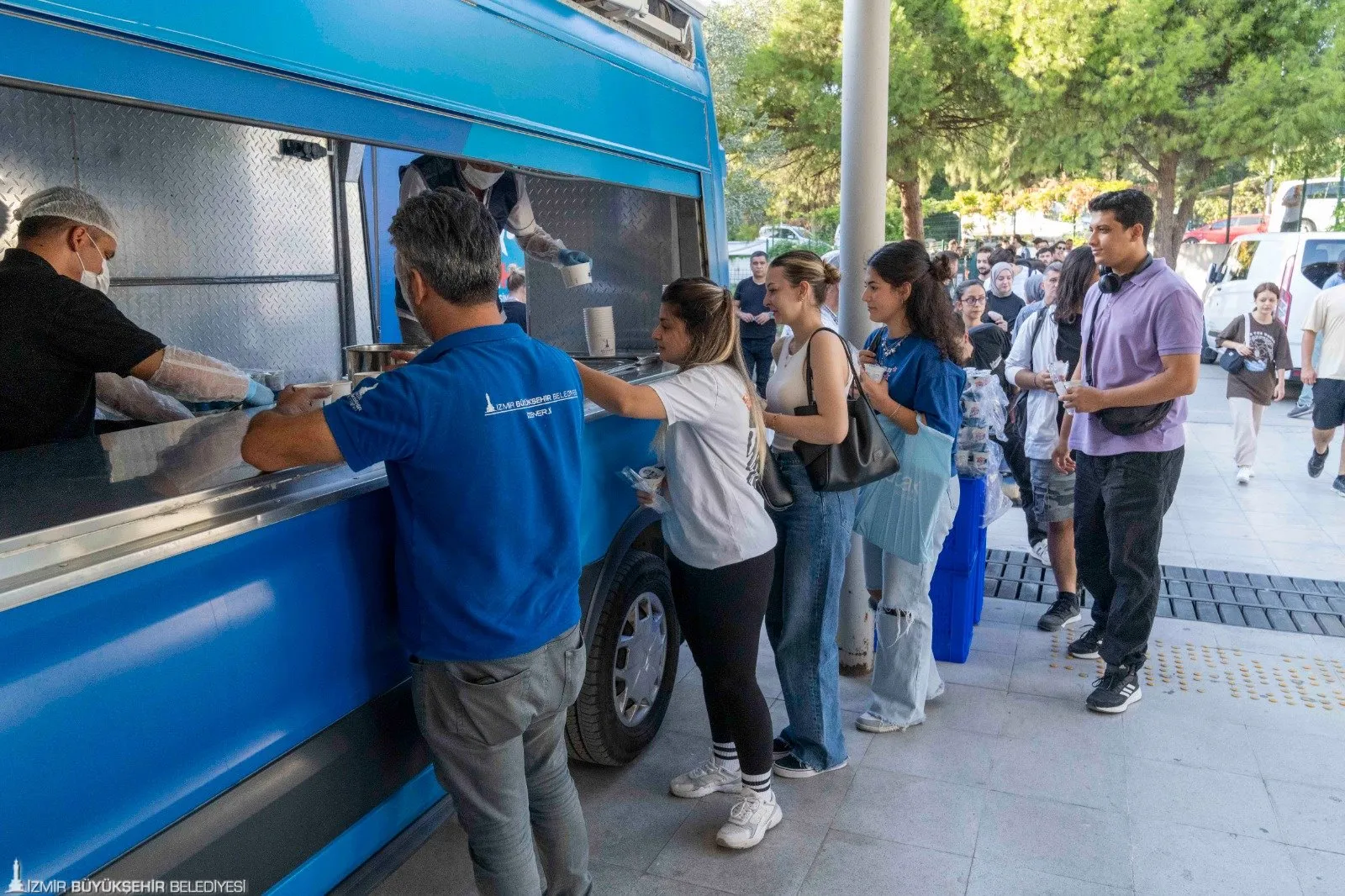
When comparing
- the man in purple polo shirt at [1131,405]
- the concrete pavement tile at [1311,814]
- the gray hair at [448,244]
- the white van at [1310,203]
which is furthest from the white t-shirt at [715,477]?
the white van at [1310,203]

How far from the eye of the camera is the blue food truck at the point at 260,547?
5.30 feet

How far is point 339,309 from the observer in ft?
18.5

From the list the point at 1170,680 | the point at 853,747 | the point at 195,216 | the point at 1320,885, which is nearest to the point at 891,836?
the point at 853,747

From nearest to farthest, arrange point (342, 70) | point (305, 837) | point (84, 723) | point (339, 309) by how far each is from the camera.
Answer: point (84, 723), point (305, 837), point (342, 70), point (339, 309)

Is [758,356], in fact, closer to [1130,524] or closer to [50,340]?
[1130,524]

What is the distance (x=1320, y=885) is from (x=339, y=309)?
4.98m

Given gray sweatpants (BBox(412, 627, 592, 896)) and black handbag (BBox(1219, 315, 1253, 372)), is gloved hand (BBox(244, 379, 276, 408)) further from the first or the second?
black handbag (BBox(1219, 315, 1253, 372))

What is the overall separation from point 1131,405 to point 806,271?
1422 millimetres

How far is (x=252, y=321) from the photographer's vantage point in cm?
509

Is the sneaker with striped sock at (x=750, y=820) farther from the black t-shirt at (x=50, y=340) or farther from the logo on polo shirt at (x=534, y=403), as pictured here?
the black t-shirt at (x=50, y=340)

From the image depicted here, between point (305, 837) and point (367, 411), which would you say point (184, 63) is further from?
point (305, 837)

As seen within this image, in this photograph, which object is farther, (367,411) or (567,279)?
(567,279)

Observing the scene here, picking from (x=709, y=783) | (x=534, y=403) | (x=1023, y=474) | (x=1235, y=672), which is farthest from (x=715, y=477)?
(x=1023, y=474)

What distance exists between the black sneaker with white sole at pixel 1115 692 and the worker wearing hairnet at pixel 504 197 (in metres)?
2.63
